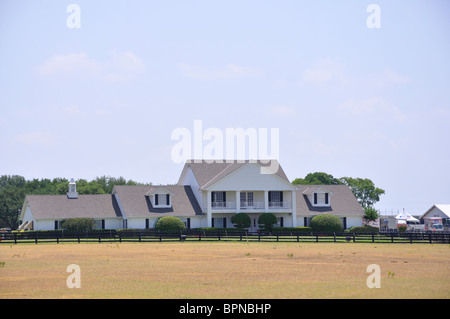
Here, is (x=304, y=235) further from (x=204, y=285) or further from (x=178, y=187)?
(x=204, y=285)

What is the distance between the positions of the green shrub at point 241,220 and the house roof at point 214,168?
15.7 ft

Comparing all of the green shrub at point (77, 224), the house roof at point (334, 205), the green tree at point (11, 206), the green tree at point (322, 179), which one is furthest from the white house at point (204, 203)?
the green tree at point (322, 179)

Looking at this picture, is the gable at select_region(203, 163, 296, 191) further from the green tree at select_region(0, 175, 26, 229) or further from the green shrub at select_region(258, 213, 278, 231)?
the green tree at select_region(0, 175, 26, 229)

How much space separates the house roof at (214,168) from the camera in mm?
75875

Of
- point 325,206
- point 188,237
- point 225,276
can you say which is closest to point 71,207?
point 188,237

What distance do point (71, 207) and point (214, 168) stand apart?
17228mm

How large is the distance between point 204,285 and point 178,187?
56213 millimetres

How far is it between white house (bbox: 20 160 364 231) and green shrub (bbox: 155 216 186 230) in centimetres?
285

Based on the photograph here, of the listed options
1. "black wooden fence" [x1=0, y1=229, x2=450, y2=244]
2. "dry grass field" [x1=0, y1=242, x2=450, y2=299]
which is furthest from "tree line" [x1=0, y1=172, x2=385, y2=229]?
"dry grass field" [x1=0, y1=242, x2=450, y2=299]

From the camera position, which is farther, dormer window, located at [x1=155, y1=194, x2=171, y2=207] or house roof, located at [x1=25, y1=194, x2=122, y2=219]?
dormer window, located at [x1=155, y1=194, x2=171, y2=207]

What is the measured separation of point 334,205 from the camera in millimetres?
79812

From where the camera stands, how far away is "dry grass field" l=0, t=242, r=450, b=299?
21.1m
